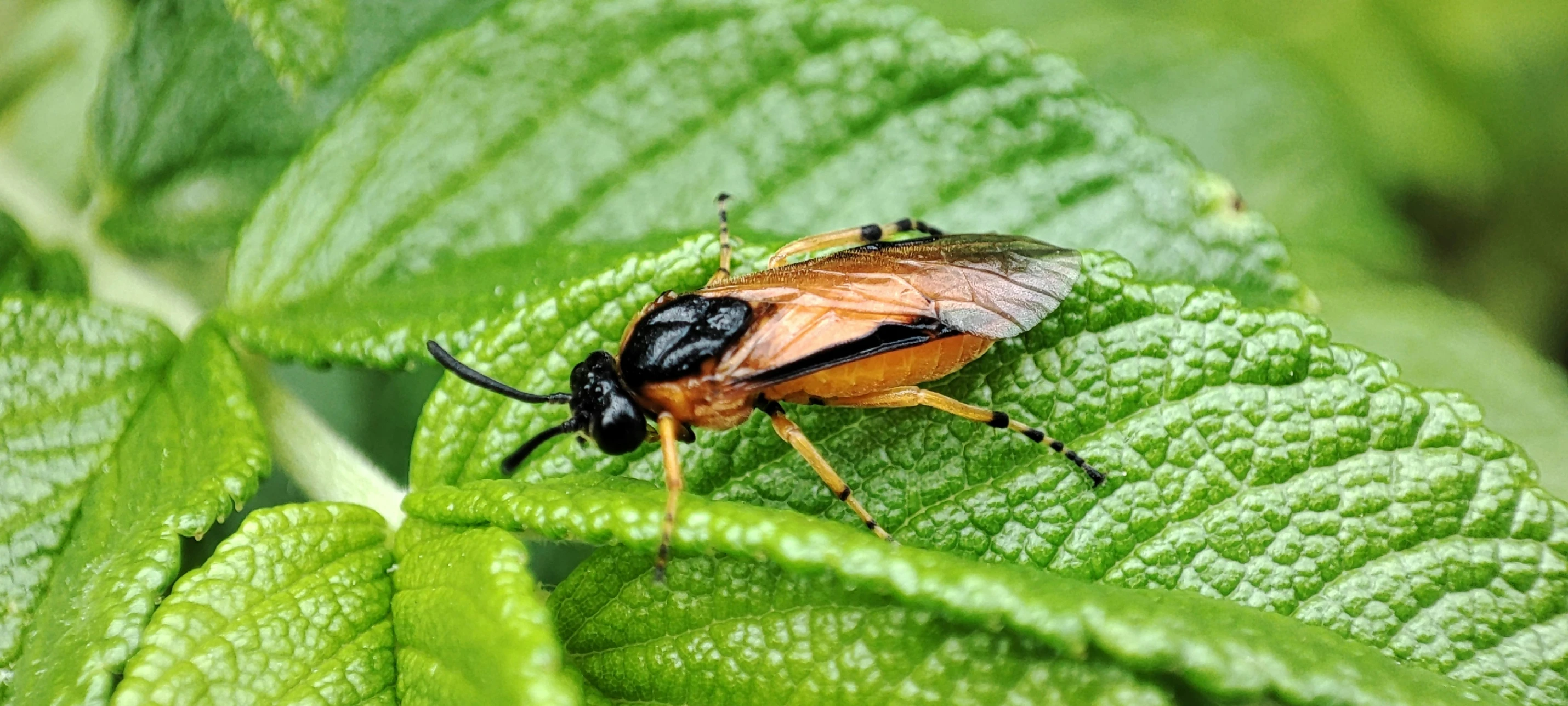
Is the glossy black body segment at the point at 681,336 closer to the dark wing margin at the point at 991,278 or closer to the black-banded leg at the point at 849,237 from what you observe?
the black-banded leg at the point at 849,237

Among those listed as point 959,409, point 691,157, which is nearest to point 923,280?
point 959,409

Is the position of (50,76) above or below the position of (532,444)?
above

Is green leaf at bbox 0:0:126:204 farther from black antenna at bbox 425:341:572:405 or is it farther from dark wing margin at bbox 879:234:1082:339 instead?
dark wing margin at bbox 879:234:1082:339

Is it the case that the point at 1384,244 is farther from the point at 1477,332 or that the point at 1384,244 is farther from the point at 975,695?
the point at 975,695

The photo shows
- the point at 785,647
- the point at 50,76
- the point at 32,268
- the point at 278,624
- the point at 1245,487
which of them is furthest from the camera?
the point at 50,76

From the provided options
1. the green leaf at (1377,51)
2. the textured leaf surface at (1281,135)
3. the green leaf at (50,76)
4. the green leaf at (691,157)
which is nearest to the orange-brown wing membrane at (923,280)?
the green leaf at (691,157)

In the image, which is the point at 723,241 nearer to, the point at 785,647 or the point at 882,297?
the point at 882,297

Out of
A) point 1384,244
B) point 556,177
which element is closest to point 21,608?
point 556,177
